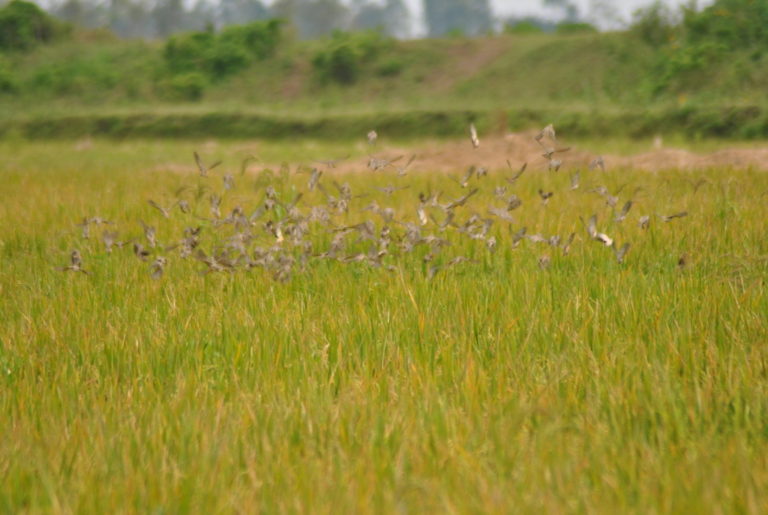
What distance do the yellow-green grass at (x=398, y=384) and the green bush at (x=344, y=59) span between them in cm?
1973

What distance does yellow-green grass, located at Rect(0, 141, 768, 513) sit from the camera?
1595 millimetres

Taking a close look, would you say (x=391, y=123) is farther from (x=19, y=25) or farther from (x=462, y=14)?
(x=462, y=14)

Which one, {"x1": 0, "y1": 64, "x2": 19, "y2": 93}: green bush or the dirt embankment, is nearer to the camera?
the dirt embankment

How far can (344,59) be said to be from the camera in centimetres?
2314

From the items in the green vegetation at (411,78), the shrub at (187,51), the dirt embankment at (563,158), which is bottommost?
the dirt embankment at (563,158)

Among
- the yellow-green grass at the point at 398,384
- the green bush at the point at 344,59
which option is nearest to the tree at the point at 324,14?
the green bush at the point at 344,59

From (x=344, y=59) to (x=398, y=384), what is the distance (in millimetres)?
21820

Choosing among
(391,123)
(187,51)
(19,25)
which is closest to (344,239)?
(391,123)

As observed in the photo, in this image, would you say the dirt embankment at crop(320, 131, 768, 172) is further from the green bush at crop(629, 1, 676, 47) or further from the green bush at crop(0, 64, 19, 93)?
the green bush at crop(0, 64, 19, 93)

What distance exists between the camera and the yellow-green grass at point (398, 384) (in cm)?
159

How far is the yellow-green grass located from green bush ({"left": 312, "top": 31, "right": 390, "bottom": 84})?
64.7ft

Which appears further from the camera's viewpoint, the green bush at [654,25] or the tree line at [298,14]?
the tree line at [298,14]

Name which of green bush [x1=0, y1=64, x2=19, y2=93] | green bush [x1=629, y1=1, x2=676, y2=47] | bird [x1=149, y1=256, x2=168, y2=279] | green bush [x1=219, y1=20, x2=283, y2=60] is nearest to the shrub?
green bush [x1=219, y1=20, x2=283, y2=60]

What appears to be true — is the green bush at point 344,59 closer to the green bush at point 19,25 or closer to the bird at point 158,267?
the green bush at point 19,25
